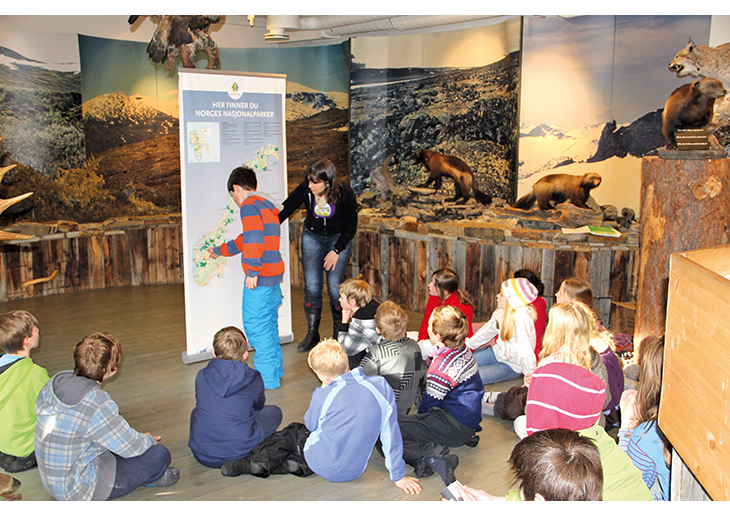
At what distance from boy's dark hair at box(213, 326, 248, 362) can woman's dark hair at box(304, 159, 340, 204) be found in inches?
68.7

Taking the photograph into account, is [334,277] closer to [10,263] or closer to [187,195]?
[187,195]

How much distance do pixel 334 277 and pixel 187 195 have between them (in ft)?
4.22

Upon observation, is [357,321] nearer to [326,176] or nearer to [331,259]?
[331,259]

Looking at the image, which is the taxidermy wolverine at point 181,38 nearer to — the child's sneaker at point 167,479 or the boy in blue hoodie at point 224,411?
the boy in blue hoodie at point 224,411

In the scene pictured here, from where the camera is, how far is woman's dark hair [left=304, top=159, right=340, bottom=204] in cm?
457

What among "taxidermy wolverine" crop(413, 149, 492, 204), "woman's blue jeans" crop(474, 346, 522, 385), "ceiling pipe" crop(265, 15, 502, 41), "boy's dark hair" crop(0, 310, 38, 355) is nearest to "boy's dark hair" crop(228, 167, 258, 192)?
"boy's dark hair" crop(0, 310, 38, 355)

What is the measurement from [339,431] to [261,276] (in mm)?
1594

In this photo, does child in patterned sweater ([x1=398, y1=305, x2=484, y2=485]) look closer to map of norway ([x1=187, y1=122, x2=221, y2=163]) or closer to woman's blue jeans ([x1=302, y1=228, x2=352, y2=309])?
woman's blue jeans ([x1=302, y1=228, x2=352, y2=309])

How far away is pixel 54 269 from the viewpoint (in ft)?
22.6

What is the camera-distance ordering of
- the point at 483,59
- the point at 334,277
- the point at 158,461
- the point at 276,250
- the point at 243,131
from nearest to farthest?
the point at 158,461, the point at 276,250, the point at 243,131, the point at 334,277, the point at 483,59

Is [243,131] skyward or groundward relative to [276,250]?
skyward

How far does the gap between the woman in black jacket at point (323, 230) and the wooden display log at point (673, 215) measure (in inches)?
82.9

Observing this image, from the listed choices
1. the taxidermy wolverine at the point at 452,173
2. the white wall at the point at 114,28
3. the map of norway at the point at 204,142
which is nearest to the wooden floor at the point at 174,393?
the map of norway at the point at 204,142

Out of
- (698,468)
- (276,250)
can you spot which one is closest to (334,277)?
(276,250)
